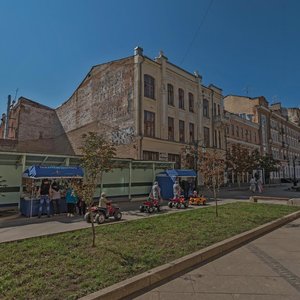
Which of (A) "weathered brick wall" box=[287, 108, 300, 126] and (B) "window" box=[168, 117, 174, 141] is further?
(A) "weathered brick wall" box=[287, 108, 300, 126]

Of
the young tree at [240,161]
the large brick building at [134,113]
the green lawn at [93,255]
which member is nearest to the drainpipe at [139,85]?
the large brick building at [134,113]

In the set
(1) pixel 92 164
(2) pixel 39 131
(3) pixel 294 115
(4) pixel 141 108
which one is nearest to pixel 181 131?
(4) pixel 141 108

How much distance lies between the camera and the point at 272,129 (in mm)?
59750

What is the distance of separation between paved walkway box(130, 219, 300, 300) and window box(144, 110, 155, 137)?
873 inches

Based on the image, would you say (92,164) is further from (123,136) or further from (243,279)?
(123,136)

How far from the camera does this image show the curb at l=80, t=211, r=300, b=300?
4453mm

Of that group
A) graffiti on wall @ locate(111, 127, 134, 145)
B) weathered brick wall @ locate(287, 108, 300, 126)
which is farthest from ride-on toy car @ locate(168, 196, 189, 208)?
weathered brick wall @ locate(287, 108, 300, 126)

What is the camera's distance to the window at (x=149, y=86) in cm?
2970

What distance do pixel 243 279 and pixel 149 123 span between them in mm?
24950

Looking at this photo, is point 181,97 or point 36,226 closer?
point 36,226

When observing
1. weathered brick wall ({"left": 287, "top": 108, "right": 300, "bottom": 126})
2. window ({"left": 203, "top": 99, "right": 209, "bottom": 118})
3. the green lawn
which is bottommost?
the green lawn

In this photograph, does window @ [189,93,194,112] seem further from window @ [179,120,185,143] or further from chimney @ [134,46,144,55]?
chimney @ [134,46,144,55]

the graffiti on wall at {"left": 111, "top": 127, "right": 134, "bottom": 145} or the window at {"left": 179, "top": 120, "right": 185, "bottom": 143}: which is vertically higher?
the window at {"left": 179, "top": 120, "right": 185, "bottom": 143}

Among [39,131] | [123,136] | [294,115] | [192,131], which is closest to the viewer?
[123,136]
